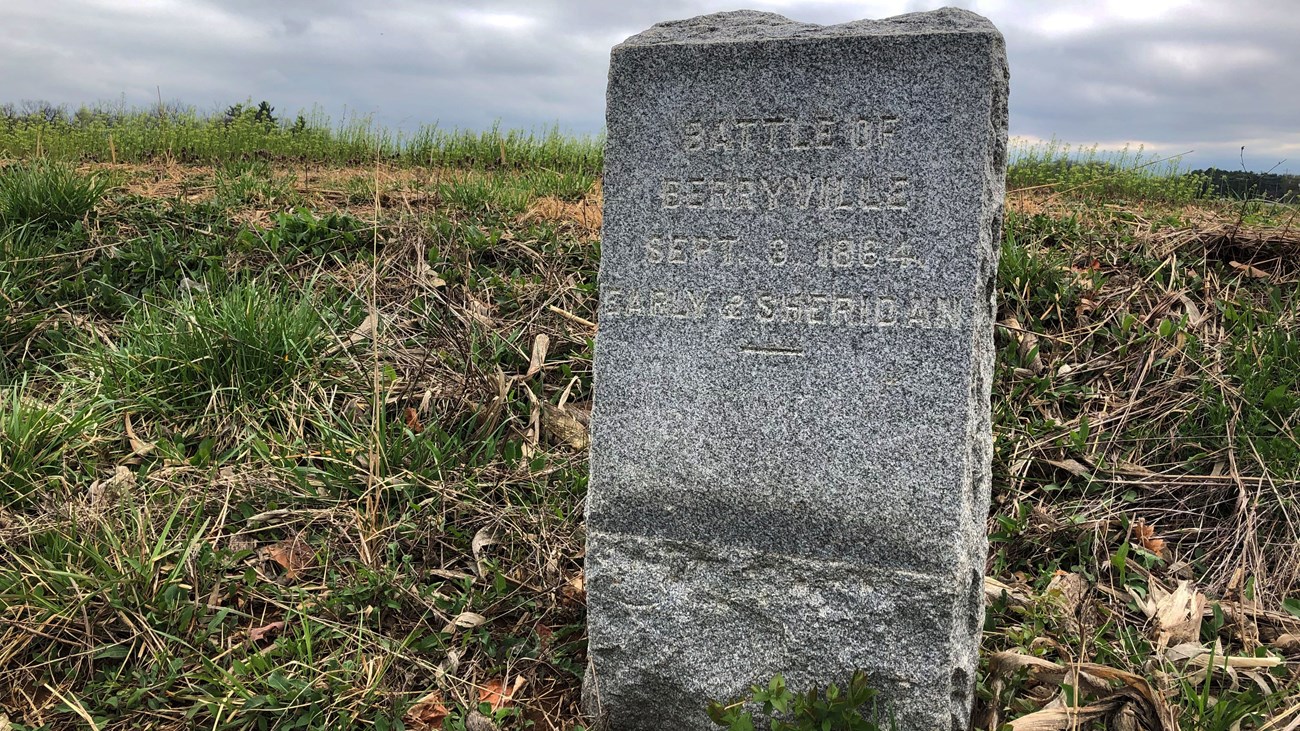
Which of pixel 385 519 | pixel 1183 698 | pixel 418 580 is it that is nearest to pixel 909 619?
pixel 1183 698

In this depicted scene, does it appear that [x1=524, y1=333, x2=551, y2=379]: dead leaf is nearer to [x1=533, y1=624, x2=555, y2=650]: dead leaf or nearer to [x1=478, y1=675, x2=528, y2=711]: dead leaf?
[x1=533, y1=624, x2=555, y2=650]: dead leaf

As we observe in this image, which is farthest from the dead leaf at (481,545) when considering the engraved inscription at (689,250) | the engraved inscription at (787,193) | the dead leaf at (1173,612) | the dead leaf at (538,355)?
the dead leaf at (1173,612)

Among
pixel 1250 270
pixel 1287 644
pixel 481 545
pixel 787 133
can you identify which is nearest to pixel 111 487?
pixel 481 545

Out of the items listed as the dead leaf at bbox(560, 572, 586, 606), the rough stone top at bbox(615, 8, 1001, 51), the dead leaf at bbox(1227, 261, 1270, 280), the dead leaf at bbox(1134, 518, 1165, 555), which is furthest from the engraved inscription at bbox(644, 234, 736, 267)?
the dead leaf at bbox(1227, 261, 1270, 280)

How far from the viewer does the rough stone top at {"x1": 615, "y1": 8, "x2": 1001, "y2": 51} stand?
7.52 ft

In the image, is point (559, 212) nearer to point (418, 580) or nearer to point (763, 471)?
point (418, 580)

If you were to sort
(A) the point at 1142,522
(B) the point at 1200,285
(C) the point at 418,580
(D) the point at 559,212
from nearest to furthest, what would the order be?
(C) the point at 418,580 < (A) the point at 1142,522 < (B) the point at 1200,285 < (D) the point at 559,212

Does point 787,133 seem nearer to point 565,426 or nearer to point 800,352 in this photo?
point 800,352

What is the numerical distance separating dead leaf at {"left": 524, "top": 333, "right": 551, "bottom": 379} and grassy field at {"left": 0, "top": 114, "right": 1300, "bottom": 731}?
0.04 ft

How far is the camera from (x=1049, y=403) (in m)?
4.16

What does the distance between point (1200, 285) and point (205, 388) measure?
4.55m

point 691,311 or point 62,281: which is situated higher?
point 691,311

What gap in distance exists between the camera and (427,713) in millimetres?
2770

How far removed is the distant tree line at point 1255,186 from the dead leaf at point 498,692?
15.2 ft
